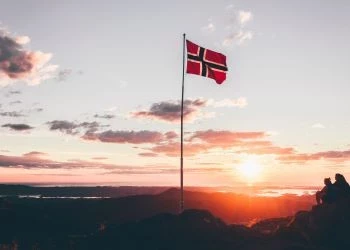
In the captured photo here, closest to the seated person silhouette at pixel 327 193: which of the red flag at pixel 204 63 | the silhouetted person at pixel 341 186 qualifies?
the silhouetted person at pixel 341 186

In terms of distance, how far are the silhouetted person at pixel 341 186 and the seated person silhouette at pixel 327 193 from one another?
373 millimetres

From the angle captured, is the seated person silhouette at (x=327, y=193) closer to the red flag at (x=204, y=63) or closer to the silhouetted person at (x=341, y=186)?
the silhouetted person at (x=341, y=186)

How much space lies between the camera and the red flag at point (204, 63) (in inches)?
1319

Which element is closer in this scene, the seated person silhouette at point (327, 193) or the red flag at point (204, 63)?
the seated person silhouette at point (327, 193)

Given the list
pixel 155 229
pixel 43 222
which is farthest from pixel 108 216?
pixel 155 229

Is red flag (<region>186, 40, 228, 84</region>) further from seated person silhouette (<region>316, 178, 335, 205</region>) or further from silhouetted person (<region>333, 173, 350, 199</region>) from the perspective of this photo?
silhouetted person (<region>333, 173, 350, 199</region>)

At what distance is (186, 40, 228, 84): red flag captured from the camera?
33500 millimetres

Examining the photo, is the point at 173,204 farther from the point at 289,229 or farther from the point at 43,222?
the point at 289,229

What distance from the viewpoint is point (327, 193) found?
33406 mm

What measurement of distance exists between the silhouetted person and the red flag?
40.3 feet

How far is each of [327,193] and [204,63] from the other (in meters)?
14.2

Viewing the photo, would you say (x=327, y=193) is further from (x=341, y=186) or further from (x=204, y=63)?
(x=204, y=63)

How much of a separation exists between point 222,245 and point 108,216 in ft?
273

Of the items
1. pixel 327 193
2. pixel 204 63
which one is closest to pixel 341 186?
pixel 327 193
